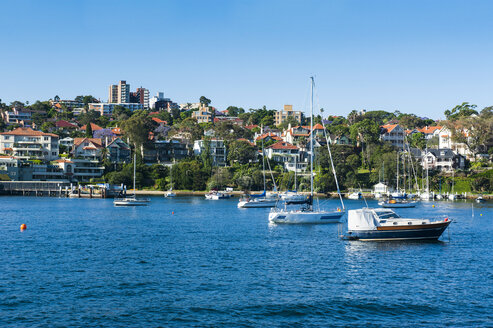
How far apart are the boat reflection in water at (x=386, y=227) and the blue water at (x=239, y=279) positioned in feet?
3.23

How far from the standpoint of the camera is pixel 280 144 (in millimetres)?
157625

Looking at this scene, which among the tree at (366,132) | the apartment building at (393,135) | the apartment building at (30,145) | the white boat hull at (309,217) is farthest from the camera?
the apartment building at (393,135)

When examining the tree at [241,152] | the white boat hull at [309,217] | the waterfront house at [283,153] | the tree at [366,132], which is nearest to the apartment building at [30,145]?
the tree at [241,152]

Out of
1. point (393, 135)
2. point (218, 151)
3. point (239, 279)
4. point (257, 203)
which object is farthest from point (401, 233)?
point (393, 135)

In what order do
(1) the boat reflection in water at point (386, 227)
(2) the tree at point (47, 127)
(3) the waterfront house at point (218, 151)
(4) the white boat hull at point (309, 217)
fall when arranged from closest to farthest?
(1) the boat reflection in water at point (386, 227) → (4) the white boat hull at point (309, 217) → (3) the waterfront house at point (218, 151) → (2) the tree at point (47, 127)

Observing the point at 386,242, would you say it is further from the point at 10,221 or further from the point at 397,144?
the point at 397,144

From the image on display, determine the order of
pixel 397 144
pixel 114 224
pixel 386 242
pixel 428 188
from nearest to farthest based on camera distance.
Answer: pixel 386 242
pixel 114 224
pixel 428 188
pixel 397 144

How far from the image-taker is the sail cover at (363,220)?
48281mm

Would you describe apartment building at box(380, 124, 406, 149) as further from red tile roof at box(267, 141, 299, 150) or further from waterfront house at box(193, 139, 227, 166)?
waterfront house at box(193, 139, 227, 166)

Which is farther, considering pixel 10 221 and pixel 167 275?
pixel 10 221

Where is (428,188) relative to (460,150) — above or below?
below

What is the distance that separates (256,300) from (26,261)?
66.3ft

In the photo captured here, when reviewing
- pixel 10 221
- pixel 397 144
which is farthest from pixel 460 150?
pixel 10 221

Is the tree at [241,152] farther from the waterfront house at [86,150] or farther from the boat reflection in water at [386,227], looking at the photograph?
the boat reflection in water at [386,227]
